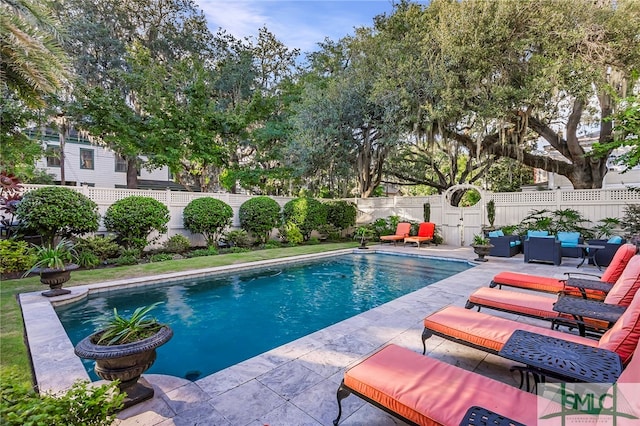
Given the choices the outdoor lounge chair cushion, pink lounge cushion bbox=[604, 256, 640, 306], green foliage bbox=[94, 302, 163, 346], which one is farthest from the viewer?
the outdoor lounge chair cushion

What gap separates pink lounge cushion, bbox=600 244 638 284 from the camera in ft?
12.8

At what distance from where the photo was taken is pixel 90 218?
869cm

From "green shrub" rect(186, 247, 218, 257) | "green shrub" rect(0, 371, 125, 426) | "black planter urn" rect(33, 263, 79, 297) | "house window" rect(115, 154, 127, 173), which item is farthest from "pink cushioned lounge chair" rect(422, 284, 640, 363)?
"house window" rect(115, 154, 127, 173)

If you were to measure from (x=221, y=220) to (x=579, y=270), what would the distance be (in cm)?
1103

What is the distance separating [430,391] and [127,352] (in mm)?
2137

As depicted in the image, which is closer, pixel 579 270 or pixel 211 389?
pixel 211 389

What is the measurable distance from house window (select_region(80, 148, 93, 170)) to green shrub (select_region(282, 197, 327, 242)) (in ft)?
41.6

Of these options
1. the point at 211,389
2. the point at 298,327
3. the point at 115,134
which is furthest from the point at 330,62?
the point at 211,389

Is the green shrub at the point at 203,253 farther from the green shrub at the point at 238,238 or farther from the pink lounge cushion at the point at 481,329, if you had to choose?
the pink lounge cushion at the point at 481,329

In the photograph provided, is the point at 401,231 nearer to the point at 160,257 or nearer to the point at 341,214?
the point at 341,214

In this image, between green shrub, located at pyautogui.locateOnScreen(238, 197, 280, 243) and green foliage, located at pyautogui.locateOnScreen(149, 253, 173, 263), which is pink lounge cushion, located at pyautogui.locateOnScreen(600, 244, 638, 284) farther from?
green shrub, located at pyautogui.locateOnScreen(238, 197, 280, 243)

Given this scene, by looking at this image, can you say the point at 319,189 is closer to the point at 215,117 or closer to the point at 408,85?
the point at 215,117

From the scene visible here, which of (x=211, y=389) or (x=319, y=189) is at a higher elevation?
(x=319, y=189)

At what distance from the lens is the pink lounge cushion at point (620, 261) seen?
391 centimetres
